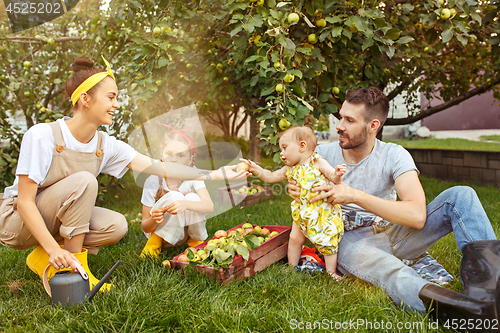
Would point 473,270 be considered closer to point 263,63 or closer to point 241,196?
point 263,63

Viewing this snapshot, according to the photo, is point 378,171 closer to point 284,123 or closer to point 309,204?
point 309,204

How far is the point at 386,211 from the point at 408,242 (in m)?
0.37

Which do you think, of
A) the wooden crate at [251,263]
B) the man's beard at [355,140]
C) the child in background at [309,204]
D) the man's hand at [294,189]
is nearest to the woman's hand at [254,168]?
the child in background at [309,204]

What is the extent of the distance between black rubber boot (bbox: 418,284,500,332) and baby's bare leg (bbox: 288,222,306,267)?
805 mm

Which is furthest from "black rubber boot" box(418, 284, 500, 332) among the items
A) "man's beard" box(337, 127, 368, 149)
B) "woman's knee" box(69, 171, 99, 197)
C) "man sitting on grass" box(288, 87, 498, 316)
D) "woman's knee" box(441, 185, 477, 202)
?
"woman's knee" box(69, 171, 99, 197)

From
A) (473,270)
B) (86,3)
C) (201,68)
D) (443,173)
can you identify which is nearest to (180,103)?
(201,68)

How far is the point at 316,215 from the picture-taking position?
2.06 m

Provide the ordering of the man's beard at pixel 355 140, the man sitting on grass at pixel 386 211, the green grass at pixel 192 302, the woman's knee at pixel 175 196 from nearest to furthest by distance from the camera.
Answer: the green grass at pixel 192 302 < the man sitting on grass at pixel 386 211 < the man's beard at pixel 355 140 < the woman's knee at pixel 175 196

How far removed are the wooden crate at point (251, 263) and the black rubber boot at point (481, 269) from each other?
109 centimetres

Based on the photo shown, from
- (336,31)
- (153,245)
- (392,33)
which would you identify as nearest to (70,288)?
(153,245)

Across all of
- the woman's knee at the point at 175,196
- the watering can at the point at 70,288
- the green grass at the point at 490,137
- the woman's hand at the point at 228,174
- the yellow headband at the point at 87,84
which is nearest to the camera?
the watering can at the point at 70,288

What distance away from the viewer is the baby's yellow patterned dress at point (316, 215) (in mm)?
2037

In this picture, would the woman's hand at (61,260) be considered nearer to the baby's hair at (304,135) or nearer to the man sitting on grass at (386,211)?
the man sitting on grass at (386,211)

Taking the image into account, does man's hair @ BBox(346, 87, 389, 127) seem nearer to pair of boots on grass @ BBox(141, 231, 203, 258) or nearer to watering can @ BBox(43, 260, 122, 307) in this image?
pair of boots on grass @ BBox(141, 231, 203, 258)
